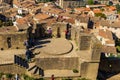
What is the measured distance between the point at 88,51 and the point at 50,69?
3566mm

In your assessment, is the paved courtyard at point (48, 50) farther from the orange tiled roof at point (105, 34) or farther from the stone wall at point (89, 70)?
the orange tiled roof at point (105, 34)

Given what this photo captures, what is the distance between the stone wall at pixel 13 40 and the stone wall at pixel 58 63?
2.41 meters

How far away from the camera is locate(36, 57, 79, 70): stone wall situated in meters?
19.8

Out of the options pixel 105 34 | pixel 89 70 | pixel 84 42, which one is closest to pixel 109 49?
pixel 105 34

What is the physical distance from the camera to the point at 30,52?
20250 mm

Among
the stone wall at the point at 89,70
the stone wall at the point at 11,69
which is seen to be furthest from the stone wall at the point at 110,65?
the stone wall at the point at 11,69

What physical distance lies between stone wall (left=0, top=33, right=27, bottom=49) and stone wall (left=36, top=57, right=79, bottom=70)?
2.41m

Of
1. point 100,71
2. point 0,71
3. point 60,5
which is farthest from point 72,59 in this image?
point 60,5

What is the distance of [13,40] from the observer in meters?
20.8

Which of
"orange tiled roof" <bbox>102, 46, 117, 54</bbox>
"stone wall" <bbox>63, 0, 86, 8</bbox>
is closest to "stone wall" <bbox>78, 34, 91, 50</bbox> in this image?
"orange tiled roof" <bbox>102, 46, 117, 54</bbox>

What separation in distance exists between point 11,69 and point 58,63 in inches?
147

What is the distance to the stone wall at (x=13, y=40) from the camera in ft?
66.9

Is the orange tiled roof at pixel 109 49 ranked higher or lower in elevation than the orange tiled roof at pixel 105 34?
lower

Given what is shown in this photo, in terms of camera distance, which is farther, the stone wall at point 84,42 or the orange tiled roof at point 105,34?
the orange tiled roof at point 105,34
